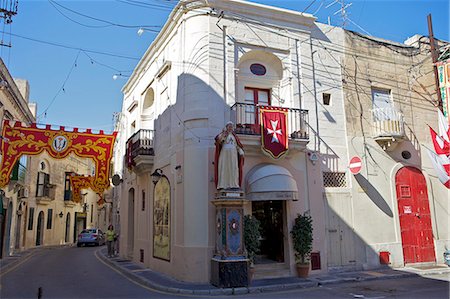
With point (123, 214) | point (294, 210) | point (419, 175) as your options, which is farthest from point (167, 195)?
point (419, 175)

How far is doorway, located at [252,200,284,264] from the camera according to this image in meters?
13.0

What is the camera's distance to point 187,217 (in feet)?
39.2

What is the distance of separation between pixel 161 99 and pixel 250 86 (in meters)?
4.08

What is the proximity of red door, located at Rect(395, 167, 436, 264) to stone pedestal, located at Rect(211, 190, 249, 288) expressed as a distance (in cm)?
714

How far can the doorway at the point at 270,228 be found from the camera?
13003mm

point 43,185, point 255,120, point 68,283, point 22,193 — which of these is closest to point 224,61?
point 255,120

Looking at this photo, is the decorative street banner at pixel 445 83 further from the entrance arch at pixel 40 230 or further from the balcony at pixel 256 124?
the entrance arch at pixel 40 230

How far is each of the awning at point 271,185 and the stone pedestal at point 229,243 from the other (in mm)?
717

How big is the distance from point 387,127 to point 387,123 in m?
0.16

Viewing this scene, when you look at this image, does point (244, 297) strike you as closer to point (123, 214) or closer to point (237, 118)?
point (237, 118)

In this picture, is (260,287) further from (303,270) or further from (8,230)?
(8,230)

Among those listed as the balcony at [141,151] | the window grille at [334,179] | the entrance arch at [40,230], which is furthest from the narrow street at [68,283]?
the entrance arch at [40,230]

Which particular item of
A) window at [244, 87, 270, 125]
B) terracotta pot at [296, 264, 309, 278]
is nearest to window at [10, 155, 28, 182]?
window at [244, 87, 270, 125]

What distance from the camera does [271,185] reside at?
38.4ft
